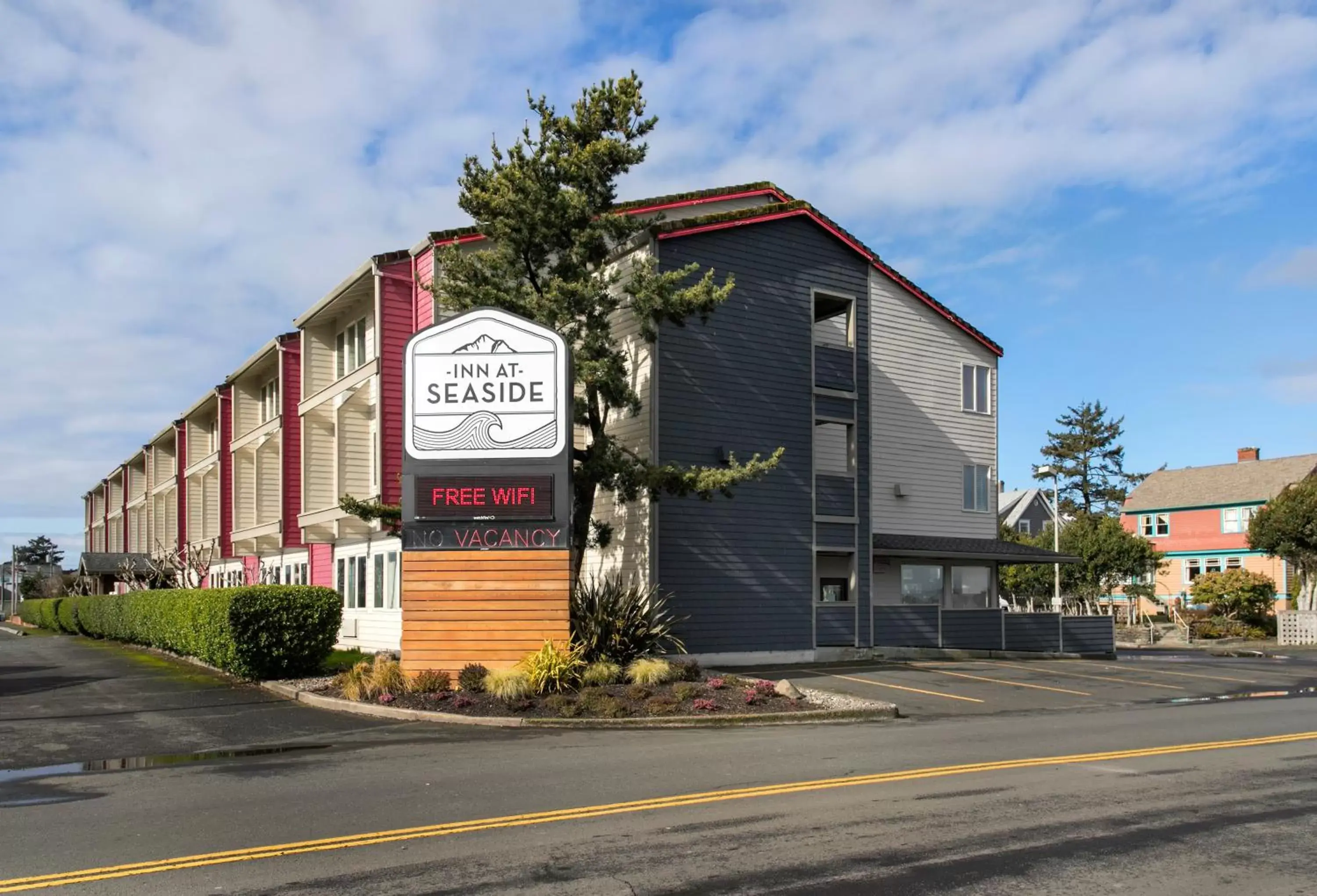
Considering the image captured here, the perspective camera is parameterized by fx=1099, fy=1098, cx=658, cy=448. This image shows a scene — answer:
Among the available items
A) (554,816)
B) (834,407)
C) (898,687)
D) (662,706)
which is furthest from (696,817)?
(834,407)

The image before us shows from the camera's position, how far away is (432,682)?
1695 centimetres

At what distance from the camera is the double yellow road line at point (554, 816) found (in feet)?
23.2

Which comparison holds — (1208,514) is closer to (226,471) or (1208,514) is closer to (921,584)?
(921,584)

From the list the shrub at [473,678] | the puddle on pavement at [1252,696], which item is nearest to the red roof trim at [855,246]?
the shrub at [473,678]

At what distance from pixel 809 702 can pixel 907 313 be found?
1584 cm

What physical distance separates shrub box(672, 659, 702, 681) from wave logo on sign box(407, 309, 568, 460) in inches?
160

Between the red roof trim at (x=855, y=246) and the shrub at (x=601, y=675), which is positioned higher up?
the red roof trim at (x=855, y=246)

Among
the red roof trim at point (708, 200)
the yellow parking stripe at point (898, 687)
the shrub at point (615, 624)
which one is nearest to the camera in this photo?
the shrub at point (615, 624)

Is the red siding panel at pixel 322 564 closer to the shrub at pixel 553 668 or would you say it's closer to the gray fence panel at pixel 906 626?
the gray fence panel at pixel 906 626

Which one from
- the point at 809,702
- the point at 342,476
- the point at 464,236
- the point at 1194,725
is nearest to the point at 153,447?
the point at 342,476

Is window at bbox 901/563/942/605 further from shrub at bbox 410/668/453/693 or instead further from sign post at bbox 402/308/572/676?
shrub at bbox 410/668/453/693

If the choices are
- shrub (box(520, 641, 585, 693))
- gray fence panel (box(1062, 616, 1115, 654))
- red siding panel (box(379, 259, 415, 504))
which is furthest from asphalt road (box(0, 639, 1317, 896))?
gray fence panel (box(1062, 616, 1115, 654))

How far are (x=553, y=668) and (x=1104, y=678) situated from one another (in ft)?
42.2

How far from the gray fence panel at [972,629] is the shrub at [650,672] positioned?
509 inches
